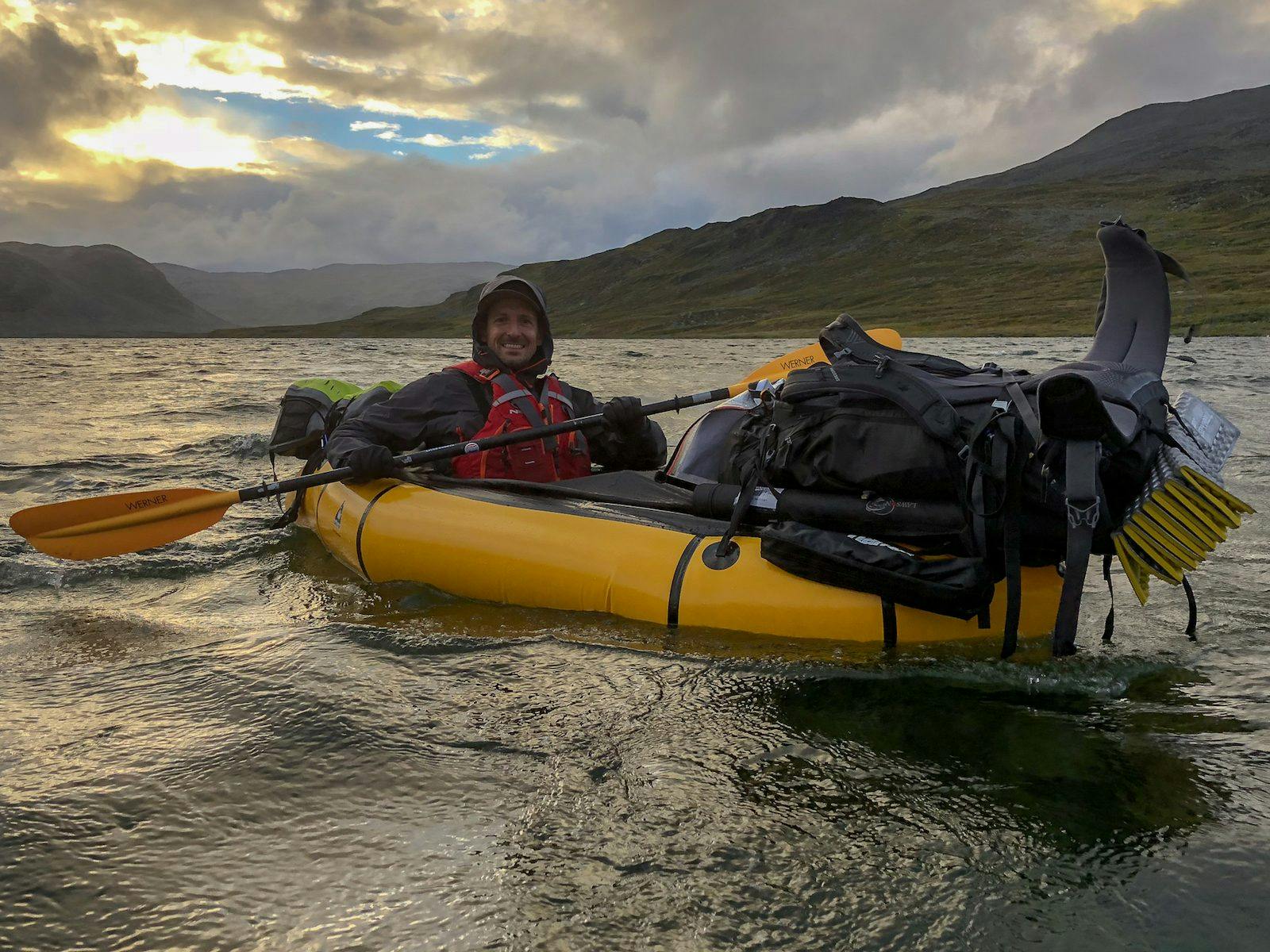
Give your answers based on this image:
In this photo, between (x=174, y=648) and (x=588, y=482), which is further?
(x=588, y=482)

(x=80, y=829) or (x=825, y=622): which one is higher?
(x=825, y=622)

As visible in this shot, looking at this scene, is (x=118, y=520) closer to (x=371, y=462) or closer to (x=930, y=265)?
(x=371, y=462)

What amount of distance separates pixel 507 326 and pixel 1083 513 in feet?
13.0

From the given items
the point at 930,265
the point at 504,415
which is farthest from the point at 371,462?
the point at 930,265

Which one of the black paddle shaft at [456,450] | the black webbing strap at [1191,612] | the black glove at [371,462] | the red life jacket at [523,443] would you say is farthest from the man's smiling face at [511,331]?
the black webbing strap at [1191,612]

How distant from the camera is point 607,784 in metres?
2.98

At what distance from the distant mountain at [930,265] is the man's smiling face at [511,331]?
3965cm

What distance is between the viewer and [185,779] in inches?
121

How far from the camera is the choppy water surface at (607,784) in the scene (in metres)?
2.36

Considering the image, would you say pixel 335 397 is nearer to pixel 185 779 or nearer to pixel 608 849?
pixel 185 779

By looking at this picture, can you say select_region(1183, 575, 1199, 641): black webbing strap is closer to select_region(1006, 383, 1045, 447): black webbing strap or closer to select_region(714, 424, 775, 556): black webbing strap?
select_region(1006, 383, 1045, 447): black webbing strap

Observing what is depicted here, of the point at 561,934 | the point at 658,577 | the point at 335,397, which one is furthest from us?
the point at 335,397

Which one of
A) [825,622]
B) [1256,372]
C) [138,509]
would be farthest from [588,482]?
[1256,372]

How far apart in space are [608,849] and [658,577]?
5.65 ft
